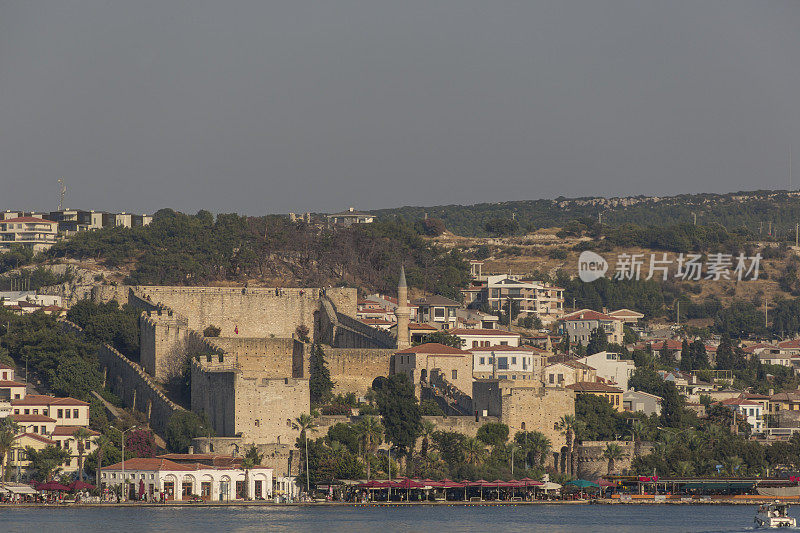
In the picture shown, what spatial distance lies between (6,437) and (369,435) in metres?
14.9

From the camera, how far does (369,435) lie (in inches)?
2928

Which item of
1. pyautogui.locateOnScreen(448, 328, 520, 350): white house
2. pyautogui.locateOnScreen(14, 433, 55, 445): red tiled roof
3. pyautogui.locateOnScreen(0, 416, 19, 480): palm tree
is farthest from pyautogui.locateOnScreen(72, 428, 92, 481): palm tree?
pyautogui.locateOnScreen(448, 328, 520, 350): white house

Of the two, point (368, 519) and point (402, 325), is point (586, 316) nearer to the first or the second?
point (402, 325)

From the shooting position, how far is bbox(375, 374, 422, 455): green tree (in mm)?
74562

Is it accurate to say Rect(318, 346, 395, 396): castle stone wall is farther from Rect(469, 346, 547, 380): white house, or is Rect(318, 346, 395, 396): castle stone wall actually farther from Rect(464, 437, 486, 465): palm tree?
Rect(464, 437, 486, 465): palm tree

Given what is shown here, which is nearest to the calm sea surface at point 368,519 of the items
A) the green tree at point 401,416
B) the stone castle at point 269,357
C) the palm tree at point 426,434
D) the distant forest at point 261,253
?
the palm tree at point 426,434

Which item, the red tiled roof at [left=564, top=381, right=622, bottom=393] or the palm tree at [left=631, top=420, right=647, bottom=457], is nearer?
the palm tree at [left=631, top=420, right=647, bottom=457]

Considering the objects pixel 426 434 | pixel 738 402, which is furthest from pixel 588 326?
pixel 426 434

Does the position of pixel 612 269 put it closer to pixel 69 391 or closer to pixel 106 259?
pixel 106 259

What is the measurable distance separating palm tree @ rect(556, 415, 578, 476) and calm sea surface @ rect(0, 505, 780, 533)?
11.4ft

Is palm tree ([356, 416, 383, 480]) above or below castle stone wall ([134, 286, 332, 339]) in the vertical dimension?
below

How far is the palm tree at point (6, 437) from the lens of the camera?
7231 cm

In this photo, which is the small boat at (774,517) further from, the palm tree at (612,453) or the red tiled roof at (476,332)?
the red tiled roof at (476,332)

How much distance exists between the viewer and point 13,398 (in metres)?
77.7
